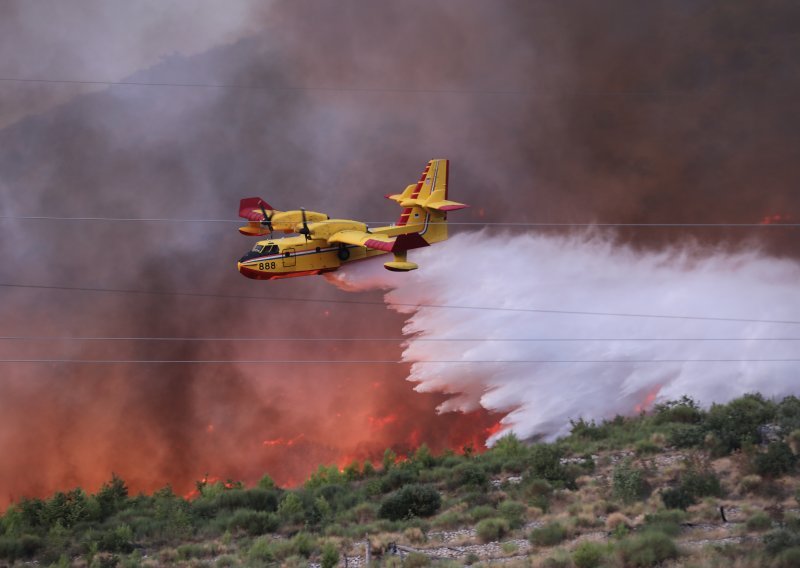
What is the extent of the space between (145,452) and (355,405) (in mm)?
9159

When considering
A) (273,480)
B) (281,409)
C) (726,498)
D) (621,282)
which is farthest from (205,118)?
(726,498)

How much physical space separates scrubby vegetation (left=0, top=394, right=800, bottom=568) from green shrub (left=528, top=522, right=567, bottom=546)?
0.04 metres

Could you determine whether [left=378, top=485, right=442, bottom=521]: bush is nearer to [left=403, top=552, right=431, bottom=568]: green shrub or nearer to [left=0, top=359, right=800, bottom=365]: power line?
[left=403, top=552, right=431, bottom=568]: green shrub

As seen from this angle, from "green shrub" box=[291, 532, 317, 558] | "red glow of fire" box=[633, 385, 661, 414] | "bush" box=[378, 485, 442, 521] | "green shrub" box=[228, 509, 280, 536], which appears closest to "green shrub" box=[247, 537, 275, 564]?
"green shrub" box=[291, 532, 317, 558]

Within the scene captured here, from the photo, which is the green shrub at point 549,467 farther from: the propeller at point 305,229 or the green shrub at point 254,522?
the propeller at point 305,229

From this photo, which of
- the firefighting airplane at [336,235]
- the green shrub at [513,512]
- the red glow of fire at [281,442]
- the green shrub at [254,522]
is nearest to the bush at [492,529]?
the green shrub at [513,512]

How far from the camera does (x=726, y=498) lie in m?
32.6

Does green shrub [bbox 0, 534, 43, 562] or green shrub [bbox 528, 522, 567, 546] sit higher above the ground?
green shrub [bbox 0, 534, 43, 562]

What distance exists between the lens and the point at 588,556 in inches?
1033

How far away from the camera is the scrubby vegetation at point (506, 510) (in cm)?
2884

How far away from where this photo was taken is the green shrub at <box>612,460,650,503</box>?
108 ft

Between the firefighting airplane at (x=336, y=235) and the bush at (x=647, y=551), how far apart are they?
427 inches

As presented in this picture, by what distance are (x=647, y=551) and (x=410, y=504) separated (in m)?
10.2

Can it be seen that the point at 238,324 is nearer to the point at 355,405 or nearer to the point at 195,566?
the point at 355,405
